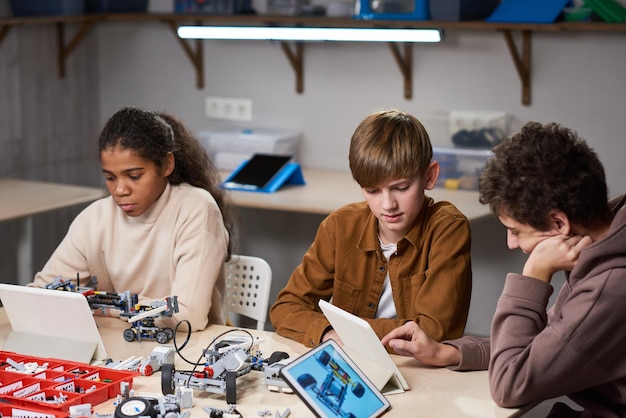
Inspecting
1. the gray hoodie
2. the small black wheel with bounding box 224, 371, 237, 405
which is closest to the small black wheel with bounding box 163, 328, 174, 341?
the small black wheel with bounding box 224, 371, 237, 405

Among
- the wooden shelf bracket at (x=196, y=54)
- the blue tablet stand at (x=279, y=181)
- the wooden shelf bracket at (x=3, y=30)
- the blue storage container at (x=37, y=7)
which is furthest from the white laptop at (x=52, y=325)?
the wooden shelf bracket at (x=196, y=54)

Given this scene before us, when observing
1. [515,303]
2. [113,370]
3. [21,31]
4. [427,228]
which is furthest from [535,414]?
[21,31]

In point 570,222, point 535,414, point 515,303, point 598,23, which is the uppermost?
point 598,23

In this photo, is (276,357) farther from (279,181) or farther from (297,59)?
(297,59)

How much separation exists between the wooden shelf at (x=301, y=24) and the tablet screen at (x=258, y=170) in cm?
57

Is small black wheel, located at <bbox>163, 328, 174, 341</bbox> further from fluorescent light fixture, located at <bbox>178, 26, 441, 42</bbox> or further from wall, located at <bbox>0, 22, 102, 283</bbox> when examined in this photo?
wall, located at <bbox>0, 22, 102, 283</bbox>

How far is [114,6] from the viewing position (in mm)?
4840

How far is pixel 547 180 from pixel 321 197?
7.15 feet

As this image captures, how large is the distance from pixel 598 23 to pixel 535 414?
1540 mm

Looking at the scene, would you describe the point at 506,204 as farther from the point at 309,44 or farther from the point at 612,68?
the point at 309,44

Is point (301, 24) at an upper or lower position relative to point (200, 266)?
upper

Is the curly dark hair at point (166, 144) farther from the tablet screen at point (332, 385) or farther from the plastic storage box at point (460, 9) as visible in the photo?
the plastic storage box at point (460, 9)

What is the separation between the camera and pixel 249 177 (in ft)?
13.4

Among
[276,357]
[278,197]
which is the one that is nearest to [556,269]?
[276,357]
